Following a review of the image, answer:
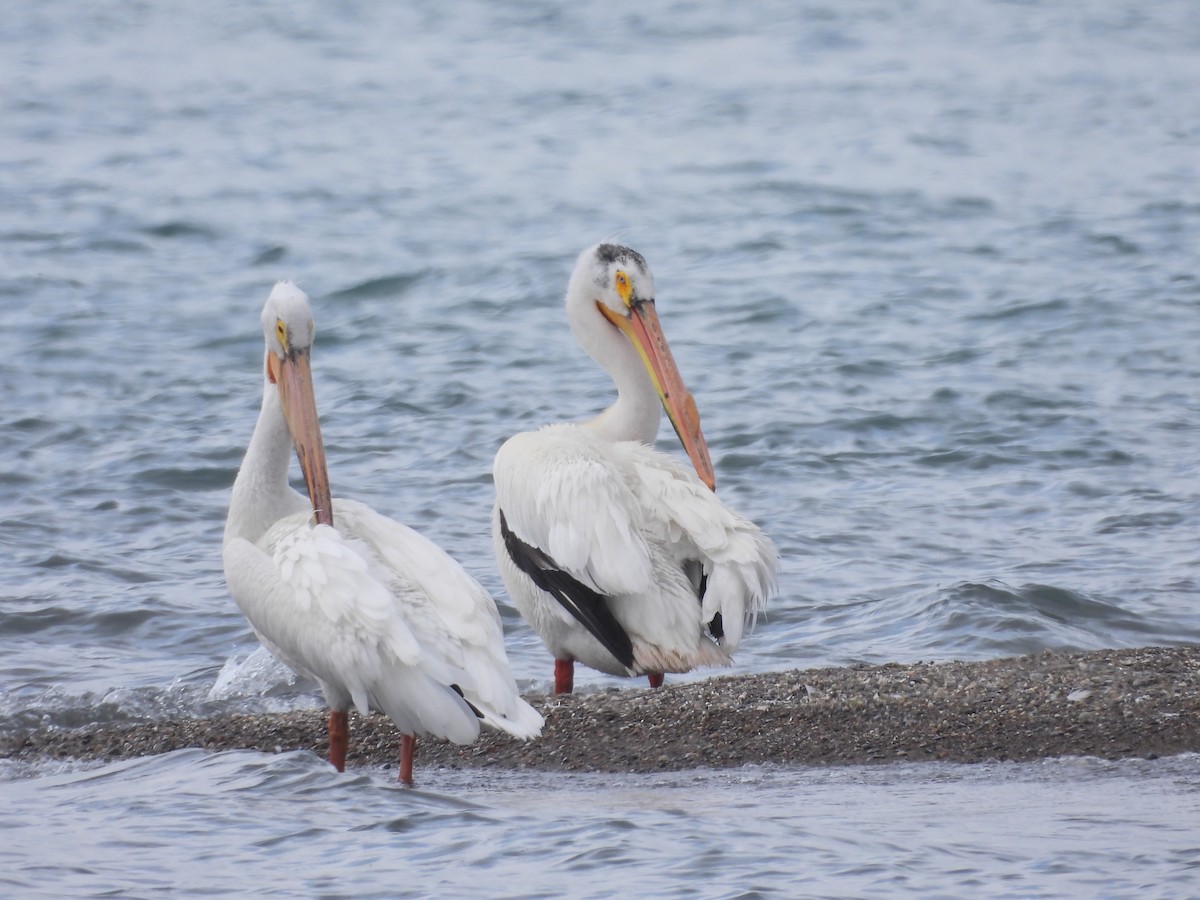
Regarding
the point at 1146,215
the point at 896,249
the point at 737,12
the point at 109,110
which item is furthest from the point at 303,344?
the point at 737,12

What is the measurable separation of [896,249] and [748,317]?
229 centimetres

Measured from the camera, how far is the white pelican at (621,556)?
5.86 metres

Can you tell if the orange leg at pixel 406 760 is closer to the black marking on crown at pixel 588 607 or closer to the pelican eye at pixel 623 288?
the black marking on crown at pixel 588 607

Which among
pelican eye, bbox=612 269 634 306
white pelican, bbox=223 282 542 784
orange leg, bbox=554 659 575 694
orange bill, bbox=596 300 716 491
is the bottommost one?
orange leg, bbox=554 659 575 694

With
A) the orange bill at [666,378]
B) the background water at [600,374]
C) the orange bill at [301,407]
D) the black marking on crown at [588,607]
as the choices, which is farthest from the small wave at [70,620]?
the orange bill at [666,378]

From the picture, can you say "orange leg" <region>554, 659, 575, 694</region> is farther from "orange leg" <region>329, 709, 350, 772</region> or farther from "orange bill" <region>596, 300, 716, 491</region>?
"orange leg" <region>329, 709, 350, 772</region>

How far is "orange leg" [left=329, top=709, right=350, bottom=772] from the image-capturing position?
17.4ft

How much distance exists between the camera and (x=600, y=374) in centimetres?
1153

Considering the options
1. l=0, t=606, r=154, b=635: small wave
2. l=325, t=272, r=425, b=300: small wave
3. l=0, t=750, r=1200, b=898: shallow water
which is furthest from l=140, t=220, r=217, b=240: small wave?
l=0, t=750, r=1200, b=898: shallow water

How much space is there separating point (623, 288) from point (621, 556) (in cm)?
154

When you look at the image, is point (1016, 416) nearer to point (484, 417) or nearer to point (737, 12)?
point (484, 417)

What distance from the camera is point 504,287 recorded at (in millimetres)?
13836

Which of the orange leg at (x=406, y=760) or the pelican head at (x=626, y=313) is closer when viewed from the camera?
the orange leg at (x=406, y=760)

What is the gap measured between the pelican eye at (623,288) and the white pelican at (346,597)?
161 cm
